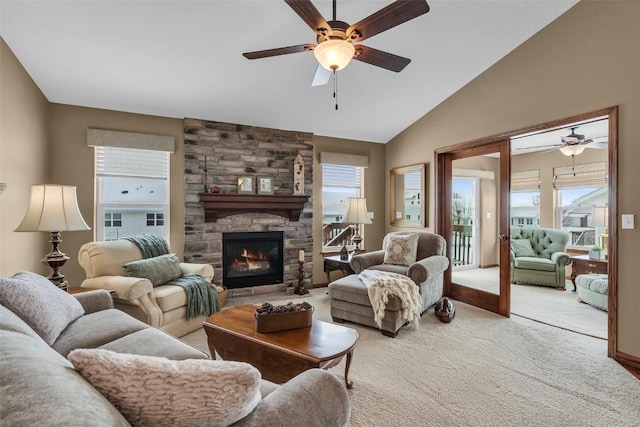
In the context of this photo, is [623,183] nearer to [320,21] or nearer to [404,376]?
[404,376]

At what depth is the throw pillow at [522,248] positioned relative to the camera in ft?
17.5

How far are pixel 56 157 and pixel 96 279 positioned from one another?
170 cm

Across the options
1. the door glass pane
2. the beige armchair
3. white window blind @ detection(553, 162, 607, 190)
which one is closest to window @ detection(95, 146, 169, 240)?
the beige armchair

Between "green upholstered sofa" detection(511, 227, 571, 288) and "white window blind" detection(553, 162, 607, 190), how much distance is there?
0.89m

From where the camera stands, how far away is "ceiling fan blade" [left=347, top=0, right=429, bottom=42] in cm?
181

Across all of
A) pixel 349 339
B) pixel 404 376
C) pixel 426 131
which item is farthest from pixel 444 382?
pixel 426 131

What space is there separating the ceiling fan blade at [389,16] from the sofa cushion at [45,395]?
2.11 metres

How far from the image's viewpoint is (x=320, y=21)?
201cm

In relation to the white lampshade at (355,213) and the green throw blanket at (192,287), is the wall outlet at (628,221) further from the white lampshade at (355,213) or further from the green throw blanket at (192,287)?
the green throw blanket at (192,287)

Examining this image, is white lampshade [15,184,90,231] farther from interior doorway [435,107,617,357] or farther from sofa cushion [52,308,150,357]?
interior doorway [435,107,617,357]

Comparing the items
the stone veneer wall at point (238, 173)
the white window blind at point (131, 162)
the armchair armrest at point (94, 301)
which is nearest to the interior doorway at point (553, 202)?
the stone veneer wall at point (238, 173)

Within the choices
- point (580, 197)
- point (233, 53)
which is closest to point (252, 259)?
point (233, 53)

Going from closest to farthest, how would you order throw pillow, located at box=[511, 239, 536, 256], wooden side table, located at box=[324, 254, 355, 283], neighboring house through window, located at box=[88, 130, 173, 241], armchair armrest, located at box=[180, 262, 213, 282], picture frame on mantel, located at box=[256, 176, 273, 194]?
armchair armrest, located at box=[180, 262, 213, 282], neighboring house through window, located at box=[88, 130, 173, 241], wooden side table, located at box=[324, 254, 355, 283], picture frame on mantel, located at box=[256, 176, 273, 194], throw pillow, located at box=[511, 239, 536, 256]

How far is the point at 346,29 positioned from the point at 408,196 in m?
3.44
